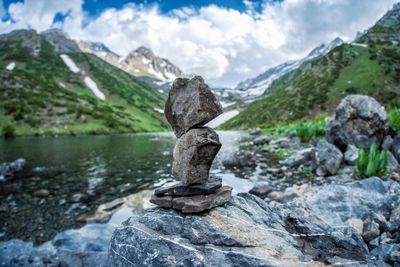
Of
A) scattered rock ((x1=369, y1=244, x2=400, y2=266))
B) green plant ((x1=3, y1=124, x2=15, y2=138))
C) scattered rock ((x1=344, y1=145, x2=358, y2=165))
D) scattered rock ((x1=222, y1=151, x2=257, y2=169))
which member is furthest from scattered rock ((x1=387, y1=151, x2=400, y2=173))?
green plant ((x1=3, y1=124, x2=15, y2=138))

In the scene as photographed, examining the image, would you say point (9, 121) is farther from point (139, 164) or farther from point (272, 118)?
point (272, 118)

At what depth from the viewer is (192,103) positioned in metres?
6.06

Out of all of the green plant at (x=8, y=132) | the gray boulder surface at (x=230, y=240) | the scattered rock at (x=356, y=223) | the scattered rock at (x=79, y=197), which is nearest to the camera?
the gray boulder surface at (x=230, y=240)

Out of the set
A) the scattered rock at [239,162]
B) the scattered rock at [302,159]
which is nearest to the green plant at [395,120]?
the scattered rock at [302,159]

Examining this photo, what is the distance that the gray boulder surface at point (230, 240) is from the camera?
4824mm

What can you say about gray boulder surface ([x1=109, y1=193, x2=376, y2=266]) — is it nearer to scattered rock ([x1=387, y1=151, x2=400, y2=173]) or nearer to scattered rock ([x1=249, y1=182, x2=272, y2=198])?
scattered rock ([x1=249, y1=182, x2=272, y2=198])

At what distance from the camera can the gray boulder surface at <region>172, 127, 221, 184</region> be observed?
19.3 ft

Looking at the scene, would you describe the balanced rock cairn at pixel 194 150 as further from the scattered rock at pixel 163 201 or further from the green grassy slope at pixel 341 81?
the green grassy slope at pixel 341 81

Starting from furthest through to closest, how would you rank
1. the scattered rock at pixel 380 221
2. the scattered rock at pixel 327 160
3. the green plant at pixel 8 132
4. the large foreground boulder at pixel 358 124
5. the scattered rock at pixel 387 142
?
the green plant at pixel 8 132, the large foreground boulder at pixel 358 124, the scattered rock at pixel 387 142, the scattered rock at pixel 327 160, the scattered rock at pixel 380 221

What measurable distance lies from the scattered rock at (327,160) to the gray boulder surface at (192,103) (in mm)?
14456

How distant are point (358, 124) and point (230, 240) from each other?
66.7 ft

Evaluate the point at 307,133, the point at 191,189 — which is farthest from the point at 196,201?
the point at 307,133

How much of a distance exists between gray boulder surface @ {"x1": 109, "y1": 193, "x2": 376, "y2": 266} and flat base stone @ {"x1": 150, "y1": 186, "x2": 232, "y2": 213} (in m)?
0.13

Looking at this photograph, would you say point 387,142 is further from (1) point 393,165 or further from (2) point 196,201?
(2) point 196,201
